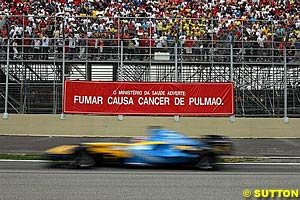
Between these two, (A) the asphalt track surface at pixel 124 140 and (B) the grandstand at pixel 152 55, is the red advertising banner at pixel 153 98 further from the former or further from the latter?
(A) the asphalt track surface at pixel 124 140

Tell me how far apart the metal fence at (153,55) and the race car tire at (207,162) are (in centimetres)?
1028

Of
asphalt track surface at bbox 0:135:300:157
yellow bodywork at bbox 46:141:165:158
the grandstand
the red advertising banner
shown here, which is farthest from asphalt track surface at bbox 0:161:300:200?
the grandstand

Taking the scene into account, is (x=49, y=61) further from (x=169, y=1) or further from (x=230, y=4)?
(x=230, y=4)

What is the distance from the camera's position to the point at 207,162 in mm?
12250

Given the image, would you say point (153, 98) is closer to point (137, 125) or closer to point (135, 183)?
point (137, 125)

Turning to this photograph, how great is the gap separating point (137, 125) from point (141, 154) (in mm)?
9727

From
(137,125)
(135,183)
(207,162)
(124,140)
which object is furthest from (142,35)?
(135,183)

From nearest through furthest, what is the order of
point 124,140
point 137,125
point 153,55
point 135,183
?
point 135,183, point 124,140, point 137,125, point 153,55

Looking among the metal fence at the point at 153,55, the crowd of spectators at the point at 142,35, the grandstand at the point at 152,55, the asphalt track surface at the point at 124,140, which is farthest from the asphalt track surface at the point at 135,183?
the crowd of spectators at the point at 142,35

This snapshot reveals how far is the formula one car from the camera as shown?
1208 centimetres

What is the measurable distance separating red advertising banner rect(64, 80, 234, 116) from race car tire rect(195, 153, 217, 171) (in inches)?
391

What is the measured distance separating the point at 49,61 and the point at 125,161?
12050 mm

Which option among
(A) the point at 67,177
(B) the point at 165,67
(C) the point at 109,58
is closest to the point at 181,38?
(B) the point at 165,67

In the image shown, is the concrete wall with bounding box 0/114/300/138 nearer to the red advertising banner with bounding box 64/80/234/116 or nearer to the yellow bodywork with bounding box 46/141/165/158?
the red advertising banner with bounding box 64/80/234/116
